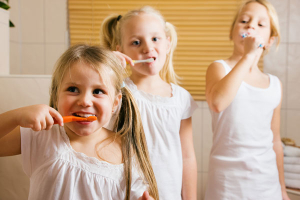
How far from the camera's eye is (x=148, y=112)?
93 cm

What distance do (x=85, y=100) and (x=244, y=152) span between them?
600mm

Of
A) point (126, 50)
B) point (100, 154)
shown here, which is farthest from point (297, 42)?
point (100, 154)

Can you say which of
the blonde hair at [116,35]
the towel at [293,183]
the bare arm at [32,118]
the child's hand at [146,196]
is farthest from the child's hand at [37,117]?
the towel at [293,183]

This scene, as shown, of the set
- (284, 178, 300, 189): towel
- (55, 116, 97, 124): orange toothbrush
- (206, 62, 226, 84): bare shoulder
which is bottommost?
(284, 178, 300, 189): towel

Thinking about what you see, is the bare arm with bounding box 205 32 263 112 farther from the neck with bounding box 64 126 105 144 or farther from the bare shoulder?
the neck with bounding box 64 126 105 144

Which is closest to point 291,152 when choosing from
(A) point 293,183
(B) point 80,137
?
(A) point 293,183

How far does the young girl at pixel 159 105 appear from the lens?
92cm

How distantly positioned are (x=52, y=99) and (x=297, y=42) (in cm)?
167

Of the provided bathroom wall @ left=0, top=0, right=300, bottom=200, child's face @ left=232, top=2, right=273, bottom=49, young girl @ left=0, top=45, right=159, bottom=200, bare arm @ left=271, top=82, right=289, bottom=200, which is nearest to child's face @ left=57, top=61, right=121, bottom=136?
young girl @ left=0, top=45, right=159, bottom=200

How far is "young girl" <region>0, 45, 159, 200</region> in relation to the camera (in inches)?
26.4

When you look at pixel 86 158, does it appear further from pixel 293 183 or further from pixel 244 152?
pixel 293 183

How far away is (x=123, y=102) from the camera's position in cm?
84

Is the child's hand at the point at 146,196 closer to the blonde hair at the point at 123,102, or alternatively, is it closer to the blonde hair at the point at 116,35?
the blonde hair at the point at 123,102

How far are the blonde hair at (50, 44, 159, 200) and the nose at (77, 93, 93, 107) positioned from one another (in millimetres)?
63
